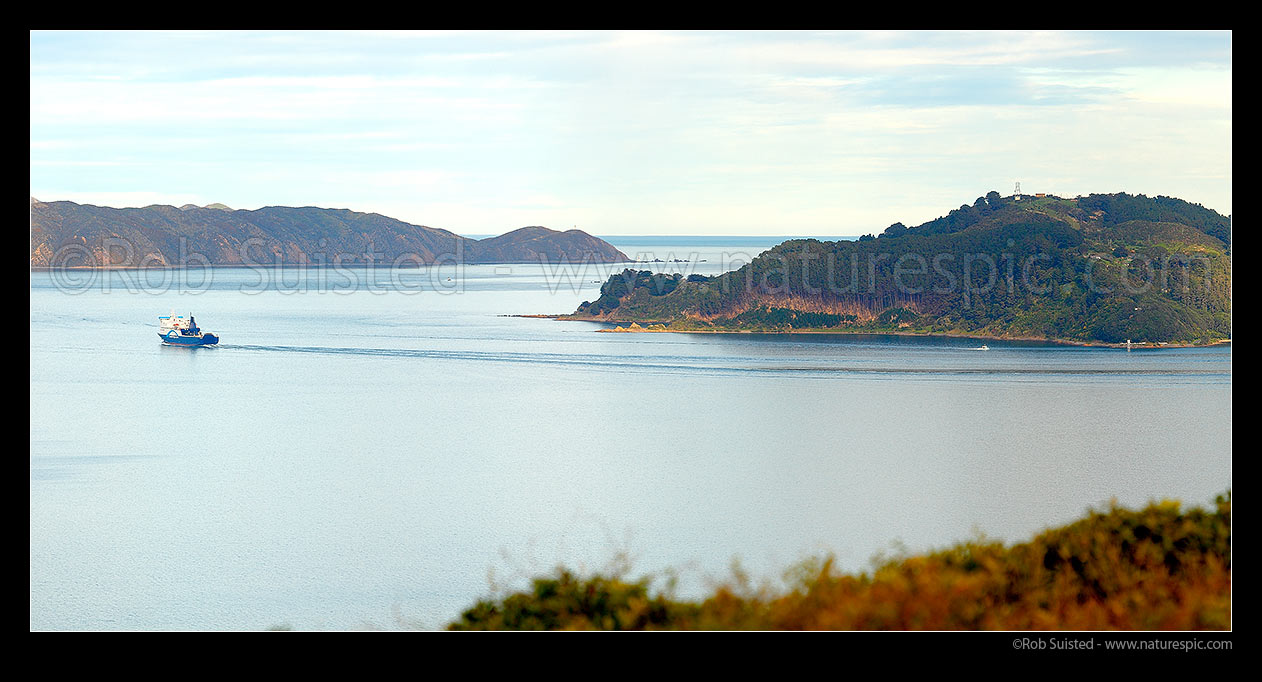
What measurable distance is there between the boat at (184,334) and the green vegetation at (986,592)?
161 feet

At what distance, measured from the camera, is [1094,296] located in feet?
187

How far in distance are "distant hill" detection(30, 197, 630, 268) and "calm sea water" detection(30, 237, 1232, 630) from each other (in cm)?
652

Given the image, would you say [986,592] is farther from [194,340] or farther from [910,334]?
[910,334]

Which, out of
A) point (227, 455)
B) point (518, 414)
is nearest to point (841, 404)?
point (518, 414)

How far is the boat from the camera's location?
168ft

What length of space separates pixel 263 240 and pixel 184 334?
24.1 m

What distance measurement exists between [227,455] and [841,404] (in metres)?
17.9

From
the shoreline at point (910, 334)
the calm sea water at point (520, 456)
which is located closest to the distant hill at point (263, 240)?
the calm sea water at point (520, 456)

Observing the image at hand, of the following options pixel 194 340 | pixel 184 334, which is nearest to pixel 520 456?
pixel 194 340

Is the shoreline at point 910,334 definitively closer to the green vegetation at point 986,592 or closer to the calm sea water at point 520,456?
the calm sea water at point 520,456

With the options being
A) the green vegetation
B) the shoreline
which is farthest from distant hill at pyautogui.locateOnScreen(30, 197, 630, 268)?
the green vegetation

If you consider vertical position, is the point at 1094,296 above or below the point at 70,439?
above
